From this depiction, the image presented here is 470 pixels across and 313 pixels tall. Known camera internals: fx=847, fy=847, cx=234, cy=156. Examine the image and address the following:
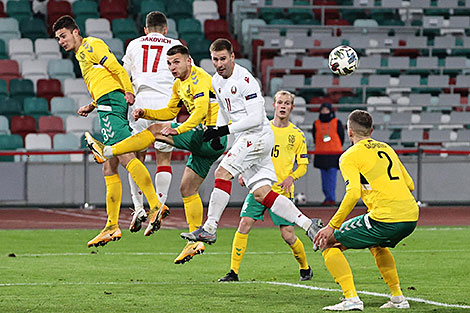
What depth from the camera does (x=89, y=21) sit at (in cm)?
2389

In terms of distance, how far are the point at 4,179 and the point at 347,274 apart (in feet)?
46.0

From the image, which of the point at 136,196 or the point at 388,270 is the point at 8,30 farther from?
the point at 388,270

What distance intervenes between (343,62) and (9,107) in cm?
1336

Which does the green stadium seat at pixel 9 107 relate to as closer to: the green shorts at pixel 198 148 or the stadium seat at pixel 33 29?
the stadium seat at pixel 33 29

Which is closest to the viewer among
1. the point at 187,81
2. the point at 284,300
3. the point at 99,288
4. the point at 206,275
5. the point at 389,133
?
the point at 284,300

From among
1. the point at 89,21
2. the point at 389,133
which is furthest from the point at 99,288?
the point at 89,21

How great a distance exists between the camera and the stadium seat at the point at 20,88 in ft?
72.6

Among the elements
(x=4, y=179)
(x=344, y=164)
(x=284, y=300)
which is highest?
(x=344, y=164)

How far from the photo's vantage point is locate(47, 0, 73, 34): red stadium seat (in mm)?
24794

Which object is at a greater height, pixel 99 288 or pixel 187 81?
pixel 187 81

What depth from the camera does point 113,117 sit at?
953cm

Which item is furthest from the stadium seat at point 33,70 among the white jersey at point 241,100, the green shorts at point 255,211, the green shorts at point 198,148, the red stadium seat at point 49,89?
the white jersey at point 241,100

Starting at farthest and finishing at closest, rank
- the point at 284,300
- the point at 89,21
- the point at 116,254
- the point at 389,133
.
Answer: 1. the point at 89,21
2. the point at 389,133
3. the point at 116,254
4. the point at 284,300

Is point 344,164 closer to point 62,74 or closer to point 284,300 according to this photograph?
point 284,300
